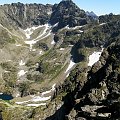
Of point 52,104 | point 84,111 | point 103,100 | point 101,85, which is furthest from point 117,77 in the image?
point 52,104

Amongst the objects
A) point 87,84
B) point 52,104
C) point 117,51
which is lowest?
point 52,104

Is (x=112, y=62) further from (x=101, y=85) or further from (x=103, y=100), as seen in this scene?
(x=103, y=100)

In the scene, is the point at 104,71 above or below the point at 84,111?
above

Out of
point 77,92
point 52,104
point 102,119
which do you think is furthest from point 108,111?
point 52,104

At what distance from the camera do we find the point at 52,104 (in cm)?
19725

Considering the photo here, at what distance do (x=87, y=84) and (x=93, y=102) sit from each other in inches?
1312

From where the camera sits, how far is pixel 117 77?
118 m

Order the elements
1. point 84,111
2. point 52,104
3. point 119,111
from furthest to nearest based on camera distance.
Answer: point 52,104 < point 84,111 < point 119,111

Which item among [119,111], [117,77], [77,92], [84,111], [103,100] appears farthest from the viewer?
[77,92]

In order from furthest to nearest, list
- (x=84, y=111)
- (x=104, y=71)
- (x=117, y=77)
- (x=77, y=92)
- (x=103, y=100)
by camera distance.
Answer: (x=77, y=92) < (x=104, y=71) < (x=117, y=77) < (x=103, y=100) < (x=84, y=111)

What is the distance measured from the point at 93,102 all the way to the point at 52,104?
8990 cm

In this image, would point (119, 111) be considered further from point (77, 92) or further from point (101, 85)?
point (77, 92)

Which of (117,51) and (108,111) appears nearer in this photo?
(108,111)

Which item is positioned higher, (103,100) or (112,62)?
(112,62)
